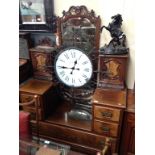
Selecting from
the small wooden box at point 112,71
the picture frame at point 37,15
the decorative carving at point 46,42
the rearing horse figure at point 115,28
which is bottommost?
the small wooden box at point 112,71

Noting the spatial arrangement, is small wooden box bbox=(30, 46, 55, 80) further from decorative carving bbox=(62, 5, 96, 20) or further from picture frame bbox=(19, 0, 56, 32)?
decorative carving bbox=(62, 5, 96, 20)

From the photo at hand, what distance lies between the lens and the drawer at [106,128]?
1425mm

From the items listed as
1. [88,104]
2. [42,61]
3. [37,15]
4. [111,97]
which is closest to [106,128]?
[111,97]

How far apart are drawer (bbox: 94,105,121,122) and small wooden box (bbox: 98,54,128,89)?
0.24 metres

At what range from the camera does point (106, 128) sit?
4.76 ft

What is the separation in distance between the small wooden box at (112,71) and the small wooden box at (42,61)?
462 mm

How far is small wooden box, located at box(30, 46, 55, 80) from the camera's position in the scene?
5.54 ft

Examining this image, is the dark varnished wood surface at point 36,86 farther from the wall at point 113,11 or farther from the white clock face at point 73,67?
the wall at point 113,11

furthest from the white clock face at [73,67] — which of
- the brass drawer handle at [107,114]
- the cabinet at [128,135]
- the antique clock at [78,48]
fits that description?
the cabinet at [128,135]

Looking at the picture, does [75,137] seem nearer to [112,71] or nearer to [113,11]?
[112,71]

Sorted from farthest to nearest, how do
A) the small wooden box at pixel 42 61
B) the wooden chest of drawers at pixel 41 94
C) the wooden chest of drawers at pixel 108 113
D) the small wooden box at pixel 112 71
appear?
1. the small wooden box at pixel 42 61
2. the wooden chest of drawers at pixel 41 94
3. the small wooden box at pixel 112 71
4. the wooden chest of drawers at pixel 108 113
